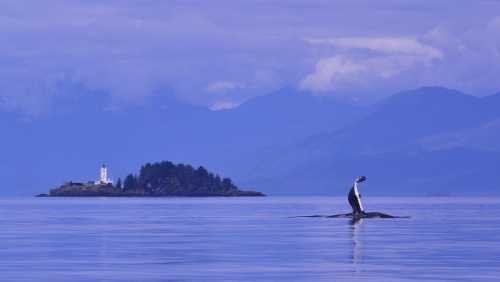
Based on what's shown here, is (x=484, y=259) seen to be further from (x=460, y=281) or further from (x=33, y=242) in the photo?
(x=33, y=242)

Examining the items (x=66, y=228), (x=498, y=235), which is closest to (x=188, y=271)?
(x=498, y=235)

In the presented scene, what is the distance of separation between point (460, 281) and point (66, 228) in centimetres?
6444

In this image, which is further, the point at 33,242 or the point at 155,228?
the point at 155,228

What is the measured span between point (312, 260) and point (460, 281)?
13.9 meters

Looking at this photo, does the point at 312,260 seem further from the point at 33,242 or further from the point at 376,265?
the point at 33,242

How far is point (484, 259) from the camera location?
72.0 meters

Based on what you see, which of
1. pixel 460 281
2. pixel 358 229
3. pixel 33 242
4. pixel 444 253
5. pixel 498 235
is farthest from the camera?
pixel 358 229

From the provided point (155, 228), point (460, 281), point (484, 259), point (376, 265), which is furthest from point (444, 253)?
point (155, 228)

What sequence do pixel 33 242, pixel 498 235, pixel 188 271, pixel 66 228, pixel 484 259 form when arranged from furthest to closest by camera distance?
1. pixel 66 228
2. pixel 498 235
3. pixel 33 242
4. pixel 484 259
5. pixel 188 271

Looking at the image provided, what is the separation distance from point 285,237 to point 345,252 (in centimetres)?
1927

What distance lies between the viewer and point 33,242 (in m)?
91.9

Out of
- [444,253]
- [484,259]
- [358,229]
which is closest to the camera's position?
[484,259]

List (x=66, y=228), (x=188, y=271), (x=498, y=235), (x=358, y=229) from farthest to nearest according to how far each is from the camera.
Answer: (x=66, y=228)
(x=358, y=229)
(x=498, y=235)
(x=188, y=271)

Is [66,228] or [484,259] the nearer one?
[484,259]
